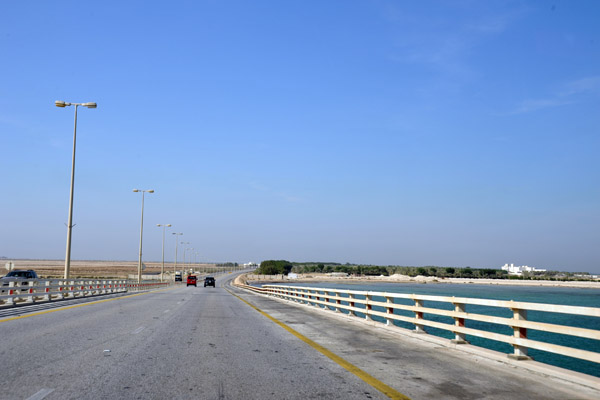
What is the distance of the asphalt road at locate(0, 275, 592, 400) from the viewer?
7047mm

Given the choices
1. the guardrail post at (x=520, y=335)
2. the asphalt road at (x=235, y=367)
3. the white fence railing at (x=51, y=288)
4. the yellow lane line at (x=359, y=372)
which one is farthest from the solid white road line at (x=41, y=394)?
the white fence railing at (x=51, y=288)

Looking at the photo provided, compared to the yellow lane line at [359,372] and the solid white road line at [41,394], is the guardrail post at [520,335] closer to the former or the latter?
the yellow lane line at [359,372]

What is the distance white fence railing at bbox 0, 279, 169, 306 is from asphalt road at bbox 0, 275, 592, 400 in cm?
1093

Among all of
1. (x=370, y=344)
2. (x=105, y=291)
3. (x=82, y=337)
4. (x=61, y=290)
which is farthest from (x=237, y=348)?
(x=105, y=291)

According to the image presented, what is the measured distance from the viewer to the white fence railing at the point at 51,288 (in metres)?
24.2

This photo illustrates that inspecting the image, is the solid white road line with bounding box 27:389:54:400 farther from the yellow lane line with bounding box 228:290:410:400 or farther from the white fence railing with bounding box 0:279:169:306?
the white fence railing with bounding box 0:279:169:306

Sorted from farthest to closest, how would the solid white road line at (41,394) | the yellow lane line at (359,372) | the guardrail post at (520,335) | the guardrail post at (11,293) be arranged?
the guardrail post at (11,293), the guardrail post at (520,335), the yellow lane line at (359,372), the solid white road line at (41,394)

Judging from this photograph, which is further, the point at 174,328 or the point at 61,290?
the point at 61,290

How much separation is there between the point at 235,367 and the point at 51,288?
24576 mm

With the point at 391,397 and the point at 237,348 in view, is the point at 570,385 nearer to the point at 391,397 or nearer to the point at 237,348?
the point at 391,397

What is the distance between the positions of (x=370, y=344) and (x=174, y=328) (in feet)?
20.0

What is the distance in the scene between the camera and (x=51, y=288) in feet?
98.4

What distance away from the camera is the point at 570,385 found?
766 cm

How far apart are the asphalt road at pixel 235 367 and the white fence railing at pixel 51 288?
10929 millimetres
